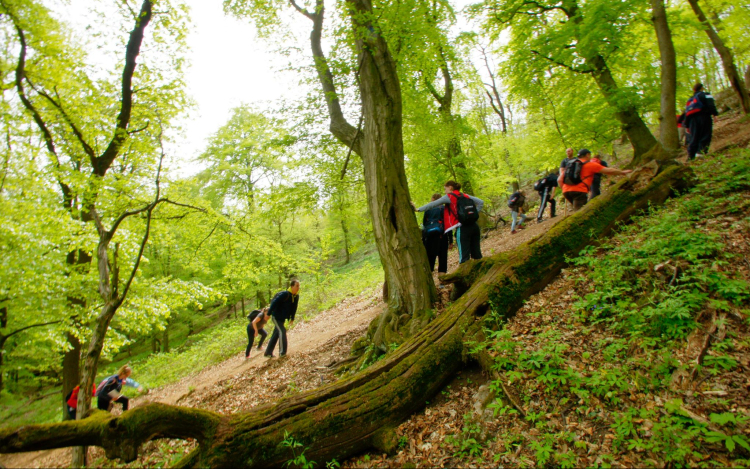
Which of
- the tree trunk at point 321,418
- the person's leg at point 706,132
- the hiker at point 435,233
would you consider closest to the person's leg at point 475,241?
the hiker at point 435,233

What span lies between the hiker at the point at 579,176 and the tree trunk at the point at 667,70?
7.70 feet

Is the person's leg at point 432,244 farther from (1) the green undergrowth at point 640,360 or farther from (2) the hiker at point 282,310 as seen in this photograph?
(2) the hiker at point 282,310

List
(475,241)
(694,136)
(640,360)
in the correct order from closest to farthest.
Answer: (640,360) < (475,241) < (694,136)

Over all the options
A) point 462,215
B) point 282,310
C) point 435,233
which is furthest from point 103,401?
point 462,215

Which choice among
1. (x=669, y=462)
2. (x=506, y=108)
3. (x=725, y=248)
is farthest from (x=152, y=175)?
(x=506, y=108)

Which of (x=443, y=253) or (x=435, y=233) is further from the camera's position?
(x=443, y=253)

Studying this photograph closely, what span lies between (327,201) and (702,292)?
625 cm

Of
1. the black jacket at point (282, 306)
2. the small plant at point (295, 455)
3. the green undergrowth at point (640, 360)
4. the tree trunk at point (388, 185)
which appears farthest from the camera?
the black jacket at point (282, 306)

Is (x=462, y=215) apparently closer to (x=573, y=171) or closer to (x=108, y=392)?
(x=573, y=171)

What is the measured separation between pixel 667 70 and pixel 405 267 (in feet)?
25.9

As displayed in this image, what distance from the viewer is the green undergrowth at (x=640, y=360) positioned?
2033mm

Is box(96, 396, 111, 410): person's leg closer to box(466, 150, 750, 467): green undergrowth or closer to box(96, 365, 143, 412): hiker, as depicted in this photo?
box(96, 365, 143, 412): hiker

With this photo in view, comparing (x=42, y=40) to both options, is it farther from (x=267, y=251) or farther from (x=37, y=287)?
(x=267, y=251)

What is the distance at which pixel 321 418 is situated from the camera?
2.90 metres
